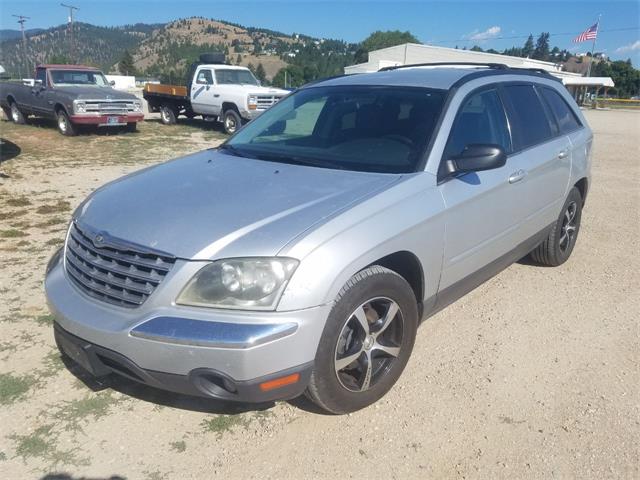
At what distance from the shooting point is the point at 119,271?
8.28 ft

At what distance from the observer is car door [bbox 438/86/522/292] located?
324 centimetres

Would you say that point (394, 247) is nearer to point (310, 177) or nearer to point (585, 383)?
point (310, 177)

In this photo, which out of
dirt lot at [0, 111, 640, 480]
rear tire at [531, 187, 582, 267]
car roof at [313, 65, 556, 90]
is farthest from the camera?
rear tire at [531, 187, 582, 267]

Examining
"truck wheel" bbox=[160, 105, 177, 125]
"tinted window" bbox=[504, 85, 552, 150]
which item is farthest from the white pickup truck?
"tinted window" bbox=[504, 85, 552, 150]

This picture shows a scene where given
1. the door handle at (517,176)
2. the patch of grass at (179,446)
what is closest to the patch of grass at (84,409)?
the patch of grass at (179,446)

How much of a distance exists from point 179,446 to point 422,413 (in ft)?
4.22

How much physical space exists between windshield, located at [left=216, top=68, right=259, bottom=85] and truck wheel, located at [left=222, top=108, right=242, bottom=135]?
92 cm

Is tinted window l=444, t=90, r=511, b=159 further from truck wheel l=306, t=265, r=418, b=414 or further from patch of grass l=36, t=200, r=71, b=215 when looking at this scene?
patch of grass l=36, t=200, r=71, b=215

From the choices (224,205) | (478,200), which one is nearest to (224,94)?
(478,200)

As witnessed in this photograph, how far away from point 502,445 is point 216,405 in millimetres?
1510

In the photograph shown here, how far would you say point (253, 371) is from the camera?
2293 mm

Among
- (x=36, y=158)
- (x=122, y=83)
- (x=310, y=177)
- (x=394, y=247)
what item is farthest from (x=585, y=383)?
(x=122, y=83)

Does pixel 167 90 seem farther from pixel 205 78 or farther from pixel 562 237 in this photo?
pixel 562 237

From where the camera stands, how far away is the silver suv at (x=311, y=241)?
7.68ft
